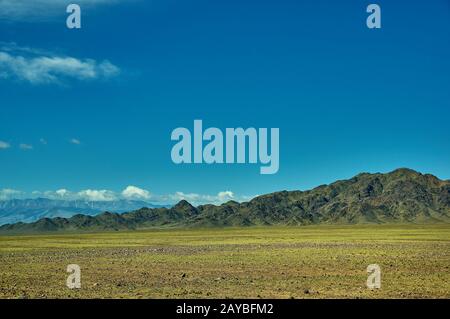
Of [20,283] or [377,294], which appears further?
[20,283]

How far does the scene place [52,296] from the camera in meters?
20.2

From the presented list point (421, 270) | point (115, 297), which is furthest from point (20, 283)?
point (421, 270)

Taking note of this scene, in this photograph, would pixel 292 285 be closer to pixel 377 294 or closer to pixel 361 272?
pixel 377 294

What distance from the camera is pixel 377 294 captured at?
19.9 meters

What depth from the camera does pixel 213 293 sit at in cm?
2036
